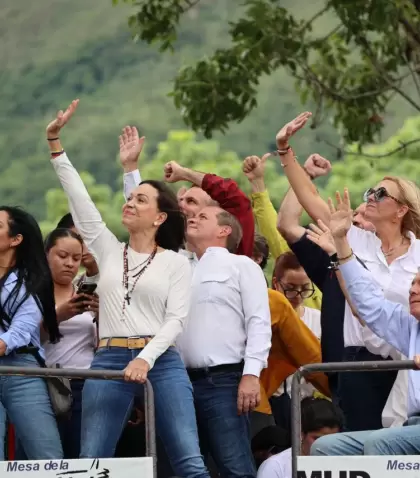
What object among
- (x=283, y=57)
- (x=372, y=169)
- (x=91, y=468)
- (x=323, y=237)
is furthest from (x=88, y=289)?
(x=372, y=169)

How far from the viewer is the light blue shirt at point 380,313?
25.5ft

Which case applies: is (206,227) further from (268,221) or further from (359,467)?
(359,467)

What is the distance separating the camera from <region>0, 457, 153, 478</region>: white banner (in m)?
7.41

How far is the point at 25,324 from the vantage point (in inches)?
313

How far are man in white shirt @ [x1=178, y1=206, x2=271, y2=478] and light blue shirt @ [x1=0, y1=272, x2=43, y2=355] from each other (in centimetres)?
83

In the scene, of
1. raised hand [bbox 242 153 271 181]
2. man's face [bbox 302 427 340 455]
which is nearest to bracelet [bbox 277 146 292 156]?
raised hand [bbox 242 153 271 181]

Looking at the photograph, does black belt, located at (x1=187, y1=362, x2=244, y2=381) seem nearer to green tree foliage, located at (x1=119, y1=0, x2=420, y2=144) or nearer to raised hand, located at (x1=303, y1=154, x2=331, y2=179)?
raised hand, located at (x1=303, y1=154, x2=331, y2=179)

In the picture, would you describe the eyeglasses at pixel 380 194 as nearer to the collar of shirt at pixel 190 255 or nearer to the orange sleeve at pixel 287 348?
the orange sleeve at pixel 287 348

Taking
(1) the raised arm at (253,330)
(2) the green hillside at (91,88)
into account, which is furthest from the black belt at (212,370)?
(2) the green hillside at (91,88)

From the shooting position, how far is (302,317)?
9609 mm

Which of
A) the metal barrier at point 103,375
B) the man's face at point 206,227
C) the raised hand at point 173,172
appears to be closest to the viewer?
the metal barrier at point 103,375

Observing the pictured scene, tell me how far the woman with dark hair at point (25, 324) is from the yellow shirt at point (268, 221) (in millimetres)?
1825

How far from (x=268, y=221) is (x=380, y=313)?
2.07m

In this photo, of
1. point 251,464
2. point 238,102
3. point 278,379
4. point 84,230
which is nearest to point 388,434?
point 251,464
